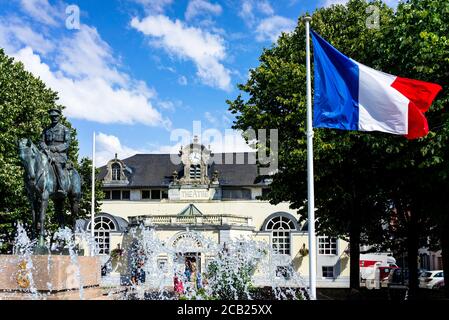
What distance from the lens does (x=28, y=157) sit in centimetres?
1356

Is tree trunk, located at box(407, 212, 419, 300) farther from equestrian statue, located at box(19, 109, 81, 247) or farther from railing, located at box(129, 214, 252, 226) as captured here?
railing, located at box(129, 214, 252, 226)

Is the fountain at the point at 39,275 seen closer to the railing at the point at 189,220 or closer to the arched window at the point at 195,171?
the railing at the point at 189,220

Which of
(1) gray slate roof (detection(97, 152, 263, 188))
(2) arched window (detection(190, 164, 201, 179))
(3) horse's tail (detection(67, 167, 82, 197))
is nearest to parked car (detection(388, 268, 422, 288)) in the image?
(3) horse's tail (detection(67, 167, 82, 197))

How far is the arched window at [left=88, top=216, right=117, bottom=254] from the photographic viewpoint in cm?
5359

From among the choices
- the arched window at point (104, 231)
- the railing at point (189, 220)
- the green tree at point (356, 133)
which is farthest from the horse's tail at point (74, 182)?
the arched window at point (104, 231)

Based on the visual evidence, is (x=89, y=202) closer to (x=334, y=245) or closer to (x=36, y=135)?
(x=36, y=135)

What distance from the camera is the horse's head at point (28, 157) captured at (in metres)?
13.6

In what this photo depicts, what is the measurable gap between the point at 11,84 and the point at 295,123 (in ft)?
55.6

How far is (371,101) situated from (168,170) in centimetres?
4535

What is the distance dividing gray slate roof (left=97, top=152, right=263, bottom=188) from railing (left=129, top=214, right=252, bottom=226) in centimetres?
477

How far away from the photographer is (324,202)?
2839cm

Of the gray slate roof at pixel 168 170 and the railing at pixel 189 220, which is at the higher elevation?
the gray slate roof at pixel 168 170

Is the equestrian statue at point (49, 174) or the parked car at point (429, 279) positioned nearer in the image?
the equestrian statue at point (49, 174)
